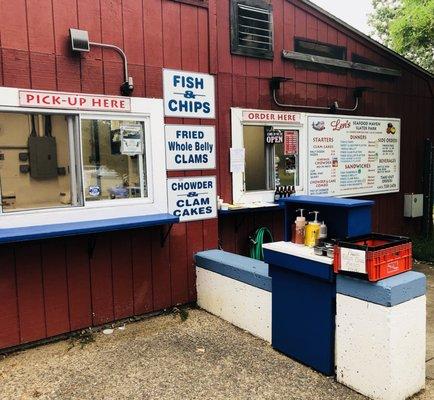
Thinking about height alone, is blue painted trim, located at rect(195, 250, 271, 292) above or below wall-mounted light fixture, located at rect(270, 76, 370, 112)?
below

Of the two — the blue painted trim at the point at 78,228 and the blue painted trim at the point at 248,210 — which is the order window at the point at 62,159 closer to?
the blue painted trim at the point at 78,228

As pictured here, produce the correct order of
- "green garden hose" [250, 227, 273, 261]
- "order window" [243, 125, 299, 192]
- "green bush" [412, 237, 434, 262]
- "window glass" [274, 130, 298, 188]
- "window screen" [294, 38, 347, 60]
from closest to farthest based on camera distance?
1. "green garden hose" [250, 227, 273, 261]
2. "order window" [243, 125, 299, 192]
3. "window glass" [274, 130, 298, 188]
4. "window screen" [294, 38, 347, 60]
5. "green bush" [412, 237, 434, 262]

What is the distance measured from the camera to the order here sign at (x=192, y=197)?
5.11 m

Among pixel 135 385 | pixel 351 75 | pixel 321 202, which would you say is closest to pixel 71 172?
pixel 135 385

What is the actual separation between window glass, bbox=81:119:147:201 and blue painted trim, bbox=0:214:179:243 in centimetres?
36

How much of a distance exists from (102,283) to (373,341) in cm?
289

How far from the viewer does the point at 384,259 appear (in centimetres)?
316

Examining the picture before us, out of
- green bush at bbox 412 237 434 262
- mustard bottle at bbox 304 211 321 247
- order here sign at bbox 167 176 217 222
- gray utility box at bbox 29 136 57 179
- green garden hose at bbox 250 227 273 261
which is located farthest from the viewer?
green bush at bbox 412 237 434 262

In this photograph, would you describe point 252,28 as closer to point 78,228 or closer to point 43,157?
point 43,157

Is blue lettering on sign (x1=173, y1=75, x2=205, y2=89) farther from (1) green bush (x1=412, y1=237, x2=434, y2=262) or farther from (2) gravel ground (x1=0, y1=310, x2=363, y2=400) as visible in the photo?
(1) green bush (x1=412, y1=237, x2=434, y2=262)

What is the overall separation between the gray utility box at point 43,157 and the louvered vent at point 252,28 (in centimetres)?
287

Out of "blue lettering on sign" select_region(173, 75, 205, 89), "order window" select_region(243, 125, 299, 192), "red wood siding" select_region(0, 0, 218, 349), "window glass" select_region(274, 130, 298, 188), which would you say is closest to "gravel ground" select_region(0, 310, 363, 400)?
"red wood siding" select_region(0, 0, 218, 349)

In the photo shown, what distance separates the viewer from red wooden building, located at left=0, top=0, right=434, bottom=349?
4188mm

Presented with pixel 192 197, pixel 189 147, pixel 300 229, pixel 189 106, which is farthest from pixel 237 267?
pixel 189 106
